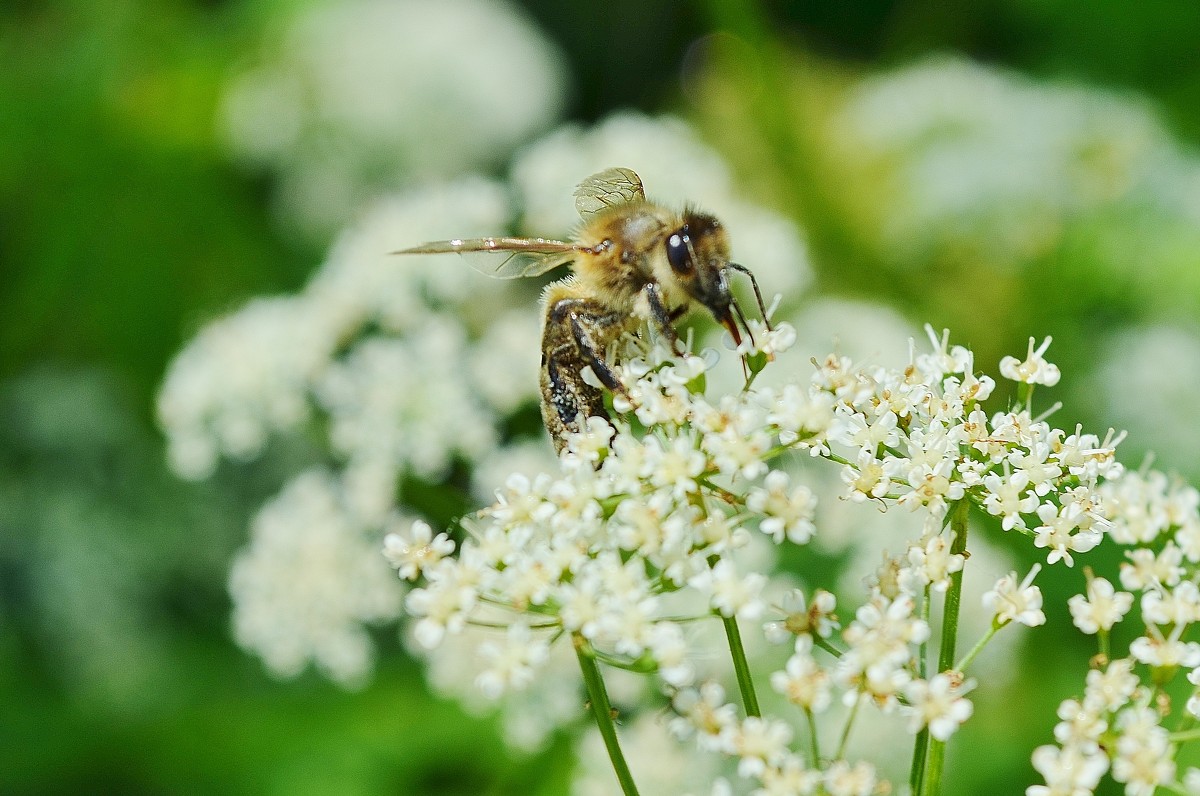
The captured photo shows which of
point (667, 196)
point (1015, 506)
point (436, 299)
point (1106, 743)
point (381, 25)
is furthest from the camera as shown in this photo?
point (381, 25)

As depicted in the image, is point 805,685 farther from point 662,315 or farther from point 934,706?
point 662,315

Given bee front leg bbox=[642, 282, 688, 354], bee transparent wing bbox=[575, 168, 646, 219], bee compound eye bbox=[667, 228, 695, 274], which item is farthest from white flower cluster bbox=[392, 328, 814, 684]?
bee transparent wing bbox=[575, 168, 646, 219]

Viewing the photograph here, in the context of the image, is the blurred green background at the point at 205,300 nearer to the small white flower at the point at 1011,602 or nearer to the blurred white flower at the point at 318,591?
the blurred white flower at the point at 318,591

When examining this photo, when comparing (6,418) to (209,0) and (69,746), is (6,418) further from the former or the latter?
(209,0)

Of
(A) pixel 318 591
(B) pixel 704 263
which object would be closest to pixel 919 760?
(B) pixel 704 263

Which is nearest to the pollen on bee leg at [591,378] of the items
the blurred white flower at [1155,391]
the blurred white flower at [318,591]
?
the blurred white flower at [318,591]

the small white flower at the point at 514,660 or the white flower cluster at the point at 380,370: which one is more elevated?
the white flower cluster at the point at 380,370

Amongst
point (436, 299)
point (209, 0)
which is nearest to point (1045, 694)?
point (436, 299)
